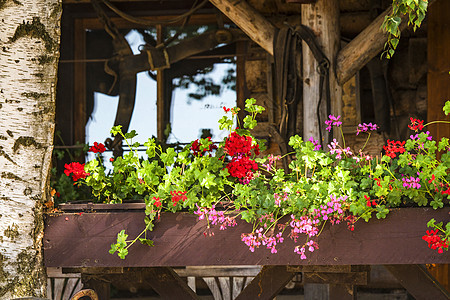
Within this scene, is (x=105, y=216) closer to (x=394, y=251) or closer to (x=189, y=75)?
(x=394, y=251)

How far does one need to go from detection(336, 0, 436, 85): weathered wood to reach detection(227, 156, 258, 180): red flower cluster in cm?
119

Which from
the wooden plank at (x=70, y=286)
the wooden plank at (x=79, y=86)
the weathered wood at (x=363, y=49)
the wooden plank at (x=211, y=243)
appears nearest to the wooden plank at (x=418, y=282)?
the wooden plank at (x=211, y=243)

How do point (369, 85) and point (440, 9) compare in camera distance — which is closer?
point (440, 9)

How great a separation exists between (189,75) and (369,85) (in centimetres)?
153

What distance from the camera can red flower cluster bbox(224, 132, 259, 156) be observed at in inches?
103

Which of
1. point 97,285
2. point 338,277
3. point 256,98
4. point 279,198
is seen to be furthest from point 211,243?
point 256,98

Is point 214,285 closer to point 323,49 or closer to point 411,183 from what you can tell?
point 323,49

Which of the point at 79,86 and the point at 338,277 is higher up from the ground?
the point at 79,86

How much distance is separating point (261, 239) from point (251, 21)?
1.78 m

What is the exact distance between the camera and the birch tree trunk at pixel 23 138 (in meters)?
2.64

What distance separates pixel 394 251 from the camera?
2.45 metres

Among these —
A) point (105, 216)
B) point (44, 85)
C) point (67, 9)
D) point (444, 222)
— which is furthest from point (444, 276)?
point (67, 9)

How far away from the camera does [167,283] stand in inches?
115

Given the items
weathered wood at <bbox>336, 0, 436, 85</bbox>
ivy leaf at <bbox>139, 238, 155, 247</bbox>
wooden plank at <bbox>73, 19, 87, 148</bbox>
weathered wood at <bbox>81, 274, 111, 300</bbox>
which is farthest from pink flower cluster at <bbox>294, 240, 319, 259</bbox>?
wooden plank at <bbox>73, 19, 87, 148</bbox>
